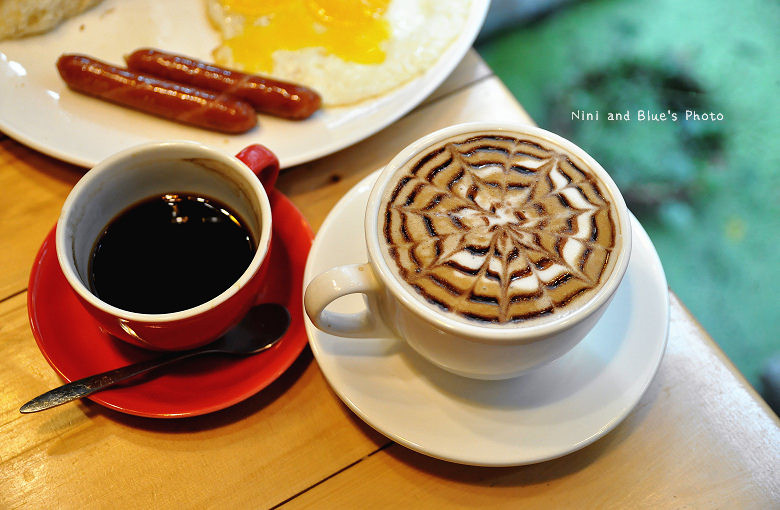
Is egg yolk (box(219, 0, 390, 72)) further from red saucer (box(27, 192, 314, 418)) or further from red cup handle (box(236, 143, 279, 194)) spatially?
red saucer (box(27, 192, 314, 418))

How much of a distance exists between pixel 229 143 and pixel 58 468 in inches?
28.2

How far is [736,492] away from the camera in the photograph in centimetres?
100

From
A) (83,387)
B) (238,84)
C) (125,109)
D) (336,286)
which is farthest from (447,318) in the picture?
(125,109)

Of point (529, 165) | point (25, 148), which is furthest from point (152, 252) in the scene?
point (529, 165)

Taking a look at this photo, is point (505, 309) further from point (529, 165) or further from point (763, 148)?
point (763, 148)

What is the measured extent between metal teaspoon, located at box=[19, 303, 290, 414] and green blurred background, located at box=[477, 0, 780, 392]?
1.59 meters

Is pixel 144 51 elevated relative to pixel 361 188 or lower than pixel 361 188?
elevated

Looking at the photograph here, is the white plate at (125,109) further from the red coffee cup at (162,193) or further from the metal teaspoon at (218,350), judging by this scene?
the metal teaspoon at (218,350)

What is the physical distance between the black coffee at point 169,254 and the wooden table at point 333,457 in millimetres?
200

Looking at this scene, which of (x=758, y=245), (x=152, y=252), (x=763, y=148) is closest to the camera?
(x=152, y=252)

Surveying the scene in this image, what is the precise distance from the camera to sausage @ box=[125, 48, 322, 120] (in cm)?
139

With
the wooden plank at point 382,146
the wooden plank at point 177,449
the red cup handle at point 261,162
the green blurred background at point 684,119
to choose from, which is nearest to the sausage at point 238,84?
the wooden plank at point 382,146

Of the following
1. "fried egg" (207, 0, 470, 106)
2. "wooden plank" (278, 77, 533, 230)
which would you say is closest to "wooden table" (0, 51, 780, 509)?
"wooden plank" (278, 77, 533, 230)

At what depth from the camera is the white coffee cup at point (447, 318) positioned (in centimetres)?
81
